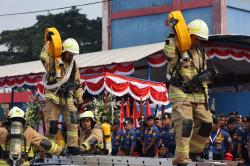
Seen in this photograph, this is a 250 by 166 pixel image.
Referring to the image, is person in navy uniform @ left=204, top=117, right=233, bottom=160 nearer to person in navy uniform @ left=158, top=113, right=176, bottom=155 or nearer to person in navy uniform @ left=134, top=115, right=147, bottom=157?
person in navy uniform @ left=158, top=113, right=176, bottom=155

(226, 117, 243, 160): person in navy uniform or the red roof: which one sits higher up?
the red roof

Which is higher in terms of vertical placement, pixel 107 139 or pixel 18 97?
pixel 18 97

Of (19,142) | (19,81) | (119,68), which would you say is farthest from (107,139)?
(19,81)

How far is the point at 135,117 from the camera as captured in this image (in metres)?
16.0

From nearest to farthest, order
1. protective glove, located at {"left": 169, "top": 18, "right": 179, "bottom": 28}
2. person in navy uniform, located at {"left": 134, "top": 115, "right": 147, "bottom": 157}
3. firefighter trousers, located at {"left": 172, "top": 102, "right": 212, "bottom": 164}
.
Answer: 1. firefighter trousers, located at {"left": 172, "top": 102, "right": 212, "bottom": 164}
2. protective glove, located at {"left": 169, "top": 18, "right": 179, "bottom": 28}
3. person in navy uniform, located at {"left": 134, "top": 115, "right": 147, "bottom": 157}

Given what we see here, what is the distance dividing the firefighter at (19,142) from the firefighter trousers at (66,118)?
0.76 m

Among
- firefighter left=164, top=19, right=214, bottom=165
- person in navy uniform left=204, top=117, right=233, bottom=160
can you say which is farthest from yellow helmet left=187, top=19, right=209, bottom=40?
person in navy uniform left=204, top=117, right=233, bottom=160

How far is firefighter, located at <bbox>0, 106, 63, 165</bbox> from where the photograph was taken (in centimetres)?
782

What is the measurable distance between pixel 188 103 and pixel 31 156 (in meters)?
2.55

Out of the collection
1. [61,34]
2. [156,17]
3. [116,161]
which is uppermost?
[61,34]

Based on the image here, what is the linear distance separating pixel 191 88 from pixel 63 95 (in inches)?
109

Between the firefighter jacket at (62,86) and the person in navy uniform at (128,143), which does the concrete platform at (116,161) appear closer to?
the firefighter jacket at (62,86)

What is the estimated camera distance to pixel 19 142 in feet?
25.8

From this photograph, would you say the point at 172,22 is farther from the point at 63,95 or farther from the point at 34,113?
the point at 34,113
